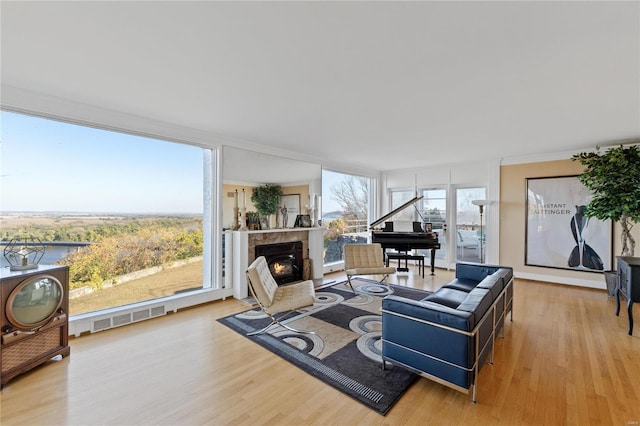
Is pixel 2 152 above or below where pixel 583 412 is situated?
above

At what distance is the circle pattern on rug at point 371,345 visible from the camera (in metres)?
2.77

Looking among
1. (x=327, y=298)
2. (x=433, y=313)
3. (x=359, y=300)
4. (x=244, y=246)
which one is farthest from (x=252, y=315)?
(x=433, y=313)

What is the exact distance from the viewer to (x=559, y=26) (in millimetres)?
1787

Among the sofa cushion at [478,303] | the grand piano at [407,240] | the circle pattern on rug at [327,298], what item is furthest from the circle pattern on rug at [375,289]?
the sofa cushion at [478,303]

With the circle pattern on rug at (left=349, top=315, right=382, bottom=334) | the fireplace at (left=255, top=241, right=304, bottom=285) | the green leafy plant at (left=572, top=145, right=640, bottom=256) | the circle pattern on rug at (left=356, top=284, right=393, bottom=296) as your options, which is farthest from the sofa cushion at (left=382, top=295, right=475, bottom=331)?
the green leafy plant at (left=572, top=145, right=640, bottom=256)

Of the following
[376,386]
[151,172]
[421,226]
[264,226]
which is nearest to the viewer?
[376,386]

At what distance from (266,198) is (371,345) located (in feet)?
10.2

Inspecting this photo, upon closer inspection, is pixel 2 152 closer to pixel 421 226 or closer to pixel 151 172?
pixel 151 172

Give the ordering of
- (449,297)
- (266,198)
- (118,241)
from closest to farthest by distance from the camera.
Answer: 1. (449,297)
2. (118,241)
3. (266,198)

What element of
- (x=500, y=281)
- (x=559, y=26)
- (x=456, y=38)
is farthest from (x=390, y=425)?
(x=559, y=26)

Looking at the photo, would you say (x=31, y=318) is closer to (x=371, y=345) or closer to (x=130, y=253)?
(x=130, y=253)

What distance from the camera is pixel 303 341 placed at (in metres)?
3.08

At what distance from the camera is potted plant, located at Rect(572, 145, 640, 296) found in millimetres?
4285

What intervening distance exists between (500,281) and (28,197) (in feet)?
17.1
